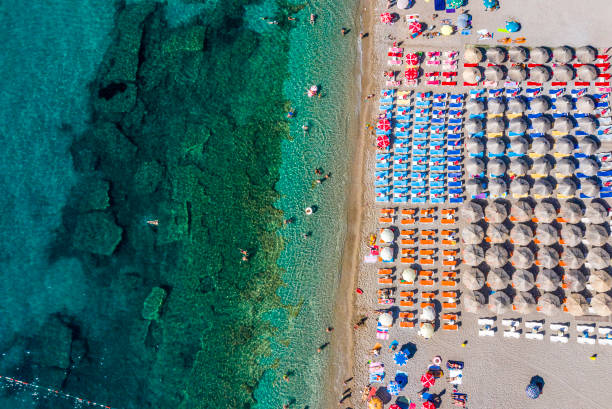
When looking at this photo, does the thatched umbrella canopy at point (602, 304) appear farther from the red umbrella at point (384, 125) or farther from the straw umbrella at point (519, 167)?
the red umbrella at point (384, 125)

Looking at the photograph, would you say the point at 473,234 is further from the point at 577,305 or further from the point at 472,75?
the point at 472,75

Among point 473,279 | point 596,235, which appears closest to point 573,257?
point 596,235

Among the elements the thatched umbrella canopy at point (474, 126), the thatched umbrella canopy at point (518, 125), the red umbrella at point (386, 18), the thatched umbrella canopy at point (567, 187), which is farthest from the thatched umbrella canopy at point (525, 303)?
the red umbrella at point (386, 18)

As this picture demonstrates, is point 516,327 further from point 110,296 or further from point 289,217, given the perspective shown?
point 110,296

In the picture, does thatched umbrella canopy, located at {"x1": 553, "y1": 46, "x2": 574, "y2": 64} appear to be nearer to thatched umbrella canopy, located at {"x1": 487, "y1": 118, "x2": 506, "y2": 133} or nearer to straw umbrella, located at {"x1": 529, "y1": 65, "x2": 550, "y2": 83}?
straw umbrella, located at {"x1": 529, "y1": 65, "x2": 550, "y2": 83}

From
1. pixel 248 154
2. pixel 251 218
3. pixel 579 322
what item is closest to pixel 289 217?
pixel 251 218

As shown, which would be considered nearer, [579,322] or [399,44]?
[579,322]
